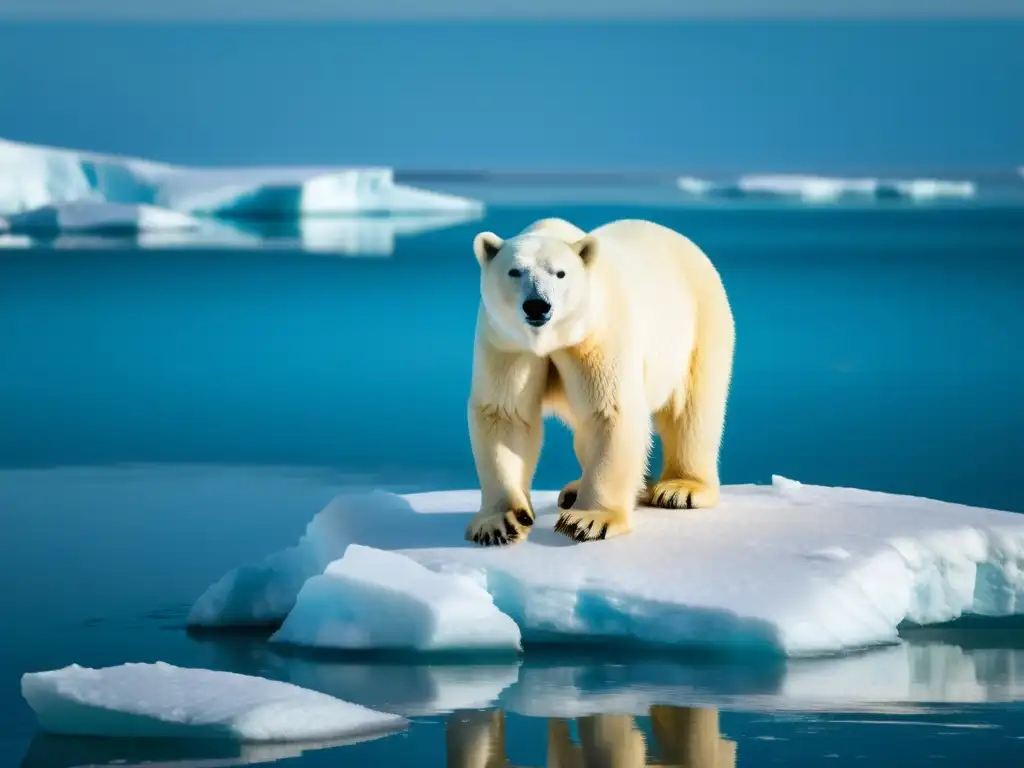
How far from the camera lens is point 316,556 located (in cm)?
540

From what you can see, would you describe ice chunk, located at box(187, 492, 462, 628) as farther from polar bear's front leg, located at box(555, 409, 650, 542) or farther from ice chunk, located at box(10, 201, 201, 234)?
ice chunk, located at box(10, 201, 201, 234)

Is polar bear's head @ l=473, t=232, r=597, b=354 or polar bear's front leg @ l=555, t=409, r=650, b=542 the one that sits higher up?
polar bear's head @ l=473, t=232, r=597, b=354

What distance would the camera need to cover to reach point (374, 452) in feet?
29.2

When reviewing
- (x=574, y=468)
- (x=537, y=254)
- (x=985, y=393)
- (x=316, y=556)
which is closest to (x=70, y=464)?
(x=574, y=468)

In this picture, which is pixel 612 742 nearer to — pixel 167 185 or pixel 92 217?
pixel 92 217

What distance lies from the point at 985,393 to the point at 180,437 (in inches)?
216

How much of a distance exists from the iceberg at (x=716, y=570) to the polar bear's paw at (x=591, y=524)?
5 centimetres

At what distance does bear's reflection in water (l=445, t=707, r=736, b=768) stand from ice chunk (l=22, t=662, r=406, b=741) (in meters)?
0.19

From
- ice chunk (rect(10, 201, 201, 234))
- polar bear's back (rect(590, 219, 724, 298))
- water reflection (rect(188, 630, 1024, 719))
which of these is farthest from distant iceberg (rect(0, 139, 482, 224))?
water reflection (rect(188, 630, 1024, 719))

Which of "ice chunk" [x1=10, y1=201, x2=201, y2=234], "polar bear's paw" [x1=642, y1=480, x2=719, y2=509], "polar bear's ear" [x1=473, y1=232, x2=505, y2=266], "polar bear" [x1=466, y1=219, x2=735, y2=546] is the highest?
"ice chunk" [x1=10, y1=201, x2=201, y2=234]

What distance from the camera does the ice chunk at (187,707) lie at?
4.00 m

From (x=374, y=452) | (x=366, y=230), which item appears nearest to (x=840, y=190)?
(x=366, y=230)

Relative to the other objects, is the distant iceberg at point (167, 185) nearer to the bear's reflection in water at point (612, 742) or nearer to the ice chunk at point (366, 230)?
the ice chunk at point (366, 230)

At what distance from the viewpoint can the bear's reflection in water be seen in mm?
3949
